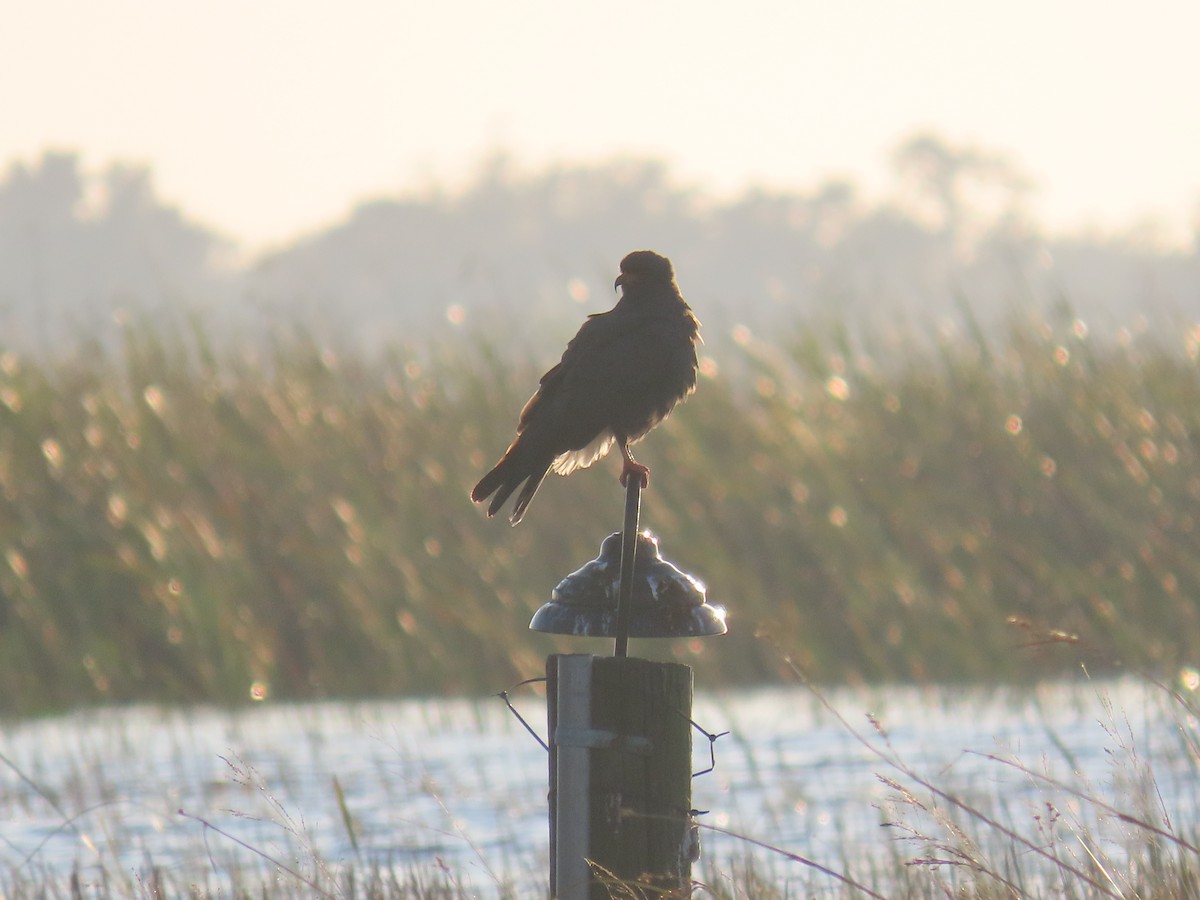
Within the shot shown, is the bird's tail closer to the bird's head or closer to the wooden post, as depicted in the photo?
the bird's head

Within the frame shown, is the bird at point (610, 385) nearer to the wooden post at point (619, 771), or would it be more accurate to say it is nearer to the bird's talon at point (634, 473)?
the bird's talon at point (634, 473)

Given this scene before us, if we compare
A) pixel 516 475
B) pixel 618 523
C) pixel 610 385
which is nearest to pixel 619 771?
pixel 516 475

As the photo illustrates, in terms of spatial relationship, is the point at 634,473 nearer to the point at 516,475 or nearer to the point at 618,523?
the point at 516,475

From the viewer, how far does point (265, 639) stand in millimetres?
7457

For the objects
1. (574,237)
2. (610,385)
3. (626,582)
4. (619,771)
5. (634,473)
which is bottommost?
(619,771)

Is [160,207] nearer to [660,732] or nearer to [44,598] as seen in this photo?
[44,598]

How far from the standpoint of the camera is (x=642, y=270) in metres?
4.19

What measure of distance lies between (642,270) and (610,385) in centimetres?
45

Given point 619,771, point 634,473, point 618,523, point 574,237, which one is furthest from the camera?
point 574,237

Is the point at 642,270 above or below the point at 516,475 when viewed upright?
above

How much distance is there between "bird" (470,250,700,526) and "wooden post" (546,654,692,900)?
0.72m

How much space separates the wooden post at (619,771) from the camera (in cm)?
301

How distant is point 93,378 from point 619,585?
19.3ft

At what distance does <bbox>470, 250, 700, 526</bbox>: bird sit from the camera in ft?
12.5
